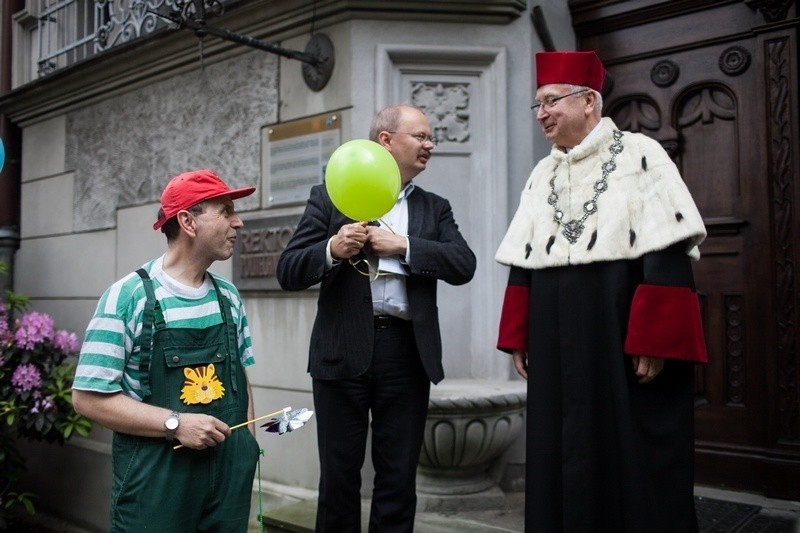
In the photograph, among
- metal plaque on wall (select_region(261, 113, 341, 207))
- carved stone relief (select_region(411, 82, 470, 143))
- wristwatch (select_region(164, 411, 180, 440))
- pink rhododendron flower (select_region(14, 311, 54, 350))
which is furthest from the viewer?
pink rhododendron flower (select_region(14, 311, 54, 350))

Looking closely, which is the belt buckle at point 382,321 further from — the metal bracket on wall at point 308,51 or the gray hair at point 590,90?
the metal bracket on wall at point 308,51

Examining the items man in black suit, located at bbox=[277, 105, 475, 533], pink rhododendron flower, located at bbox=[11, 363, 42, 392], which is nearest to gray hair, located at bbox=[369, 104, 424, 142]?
man in black suit, located at bbox=[277, 105, 475, 533]

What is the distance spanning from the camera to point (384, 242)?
272 centimetres

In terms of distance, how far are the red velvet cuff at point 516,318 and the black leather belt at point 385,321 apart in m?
0.41

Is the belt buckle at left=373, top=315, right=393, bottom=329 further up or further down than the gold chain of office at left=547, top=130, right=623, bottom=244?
further down

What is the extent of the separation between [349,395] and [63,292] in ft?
14.8

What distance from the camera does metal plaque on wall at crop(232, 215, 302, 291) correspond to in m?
4.60

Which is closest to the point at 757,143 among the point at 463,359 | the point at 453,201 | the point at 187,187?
the point at 453,201

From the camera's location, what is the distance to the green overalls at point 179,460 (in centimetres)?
221

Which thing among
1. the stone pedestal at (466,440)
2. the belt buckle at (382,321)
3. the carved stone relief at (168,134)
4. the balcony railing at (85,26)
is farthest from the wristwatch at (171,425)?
the balcony railing at (85,26)

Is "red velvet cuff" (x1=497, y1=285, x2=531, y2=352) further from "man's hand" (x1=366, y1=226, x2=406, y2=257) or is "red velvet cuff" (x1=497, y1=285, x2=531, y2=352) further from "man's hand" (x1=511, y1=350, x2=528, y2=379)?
"man's hand" (x1=366, y1=226, x2=406, y2=257)

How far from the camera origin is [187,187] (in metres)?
2.39

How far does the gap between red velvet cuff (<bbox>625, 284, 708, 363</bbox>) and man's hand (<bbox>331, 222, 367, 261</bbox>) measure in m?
0.96

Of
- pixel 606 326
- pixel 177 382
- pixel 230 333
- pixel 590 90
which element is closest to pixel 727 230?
pixel 590 90
